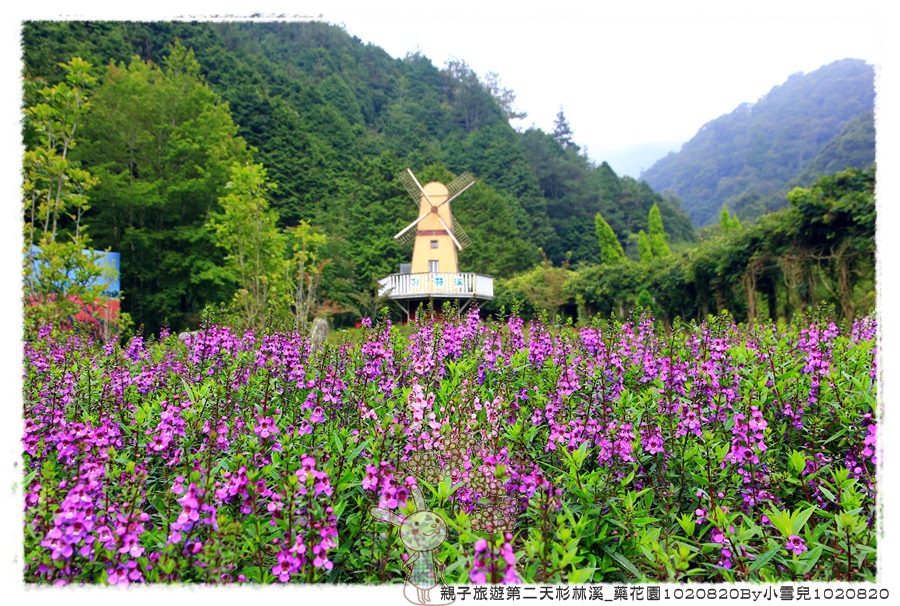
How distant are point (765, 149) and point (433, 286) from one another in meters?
46.2

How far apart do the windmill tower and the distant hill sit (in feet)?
43.1

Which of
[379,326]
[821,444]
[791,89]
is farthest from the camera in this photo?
[791,89]

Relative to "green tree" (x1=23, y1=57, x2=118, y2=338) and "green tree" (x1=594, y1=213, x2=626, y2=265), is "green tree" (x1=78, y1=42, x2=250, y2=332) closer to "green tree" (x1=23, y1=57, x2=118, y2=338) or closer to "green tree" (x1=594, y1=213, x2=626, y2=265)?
"green tree" (x1=23, y1=57, x2=118, y2=338)

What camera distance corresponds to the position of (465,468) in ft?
7.13

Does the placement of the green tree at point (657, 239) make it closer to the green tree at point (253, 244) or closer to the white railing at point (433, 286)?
the white railing at point (433, 286)

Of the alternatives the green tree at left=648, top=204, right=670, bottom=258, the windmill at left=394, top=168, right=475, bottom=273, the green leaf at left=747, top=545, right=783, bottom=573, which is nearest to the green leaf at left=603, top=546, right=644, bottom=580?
the green leaf at left=747, top=545, right=783, bottom=573

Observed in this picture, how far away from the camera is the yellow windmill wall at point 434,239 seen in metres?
23.0

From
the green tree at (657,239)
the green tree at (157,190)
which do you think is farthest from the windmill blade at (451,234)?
the green tree at (657,239)

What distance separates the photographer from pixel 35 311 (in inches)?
220

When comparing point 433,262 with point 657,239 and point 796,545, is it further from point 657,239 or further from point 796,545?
point 796,545

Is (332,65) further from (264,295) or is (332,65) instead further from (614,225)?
(264,295)

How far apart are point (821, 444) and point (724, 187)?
212ft

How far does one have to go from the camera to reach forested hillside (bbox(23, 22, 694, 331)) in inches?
732

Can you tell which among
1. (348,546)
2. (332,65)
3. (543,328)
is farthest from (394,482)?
(332,65)
